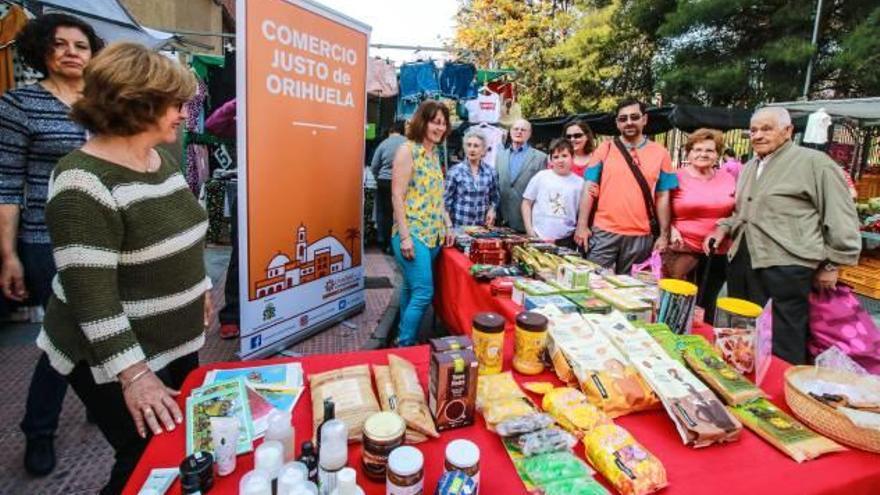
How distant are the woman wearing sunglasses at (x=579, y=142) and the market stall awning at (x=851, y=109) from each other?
4603mm

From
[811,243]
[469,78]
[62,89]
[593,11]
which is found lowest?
[811,243]

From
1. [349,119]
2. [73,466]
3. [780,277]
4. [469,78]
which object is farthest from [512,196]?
[73,466]

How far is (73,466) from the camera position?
2.09 meters

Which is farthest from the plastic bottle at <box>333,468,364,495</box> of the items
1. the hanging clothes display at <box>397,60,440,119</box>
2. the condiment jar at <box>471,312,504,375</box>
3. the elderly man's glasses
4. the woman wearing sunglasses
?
the hanging clothes display at <box>397,60,440,119</box>

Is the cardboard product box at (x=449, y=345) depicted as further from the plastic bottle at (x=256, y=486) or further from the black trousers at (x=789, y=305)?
the black trousers at (x=789, y=305)

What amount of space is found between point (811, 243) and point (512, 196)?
261 centimetres

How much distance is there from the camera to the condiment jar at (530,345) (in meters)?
1.44

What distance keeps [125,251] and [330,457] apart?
82cm

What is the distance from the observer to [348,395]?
3.96ft

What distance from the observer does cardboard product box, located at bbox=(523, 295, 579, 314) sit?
177cm

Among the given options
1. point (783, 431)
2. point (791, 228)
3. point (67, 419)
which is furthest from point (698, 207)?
point (67, 419)

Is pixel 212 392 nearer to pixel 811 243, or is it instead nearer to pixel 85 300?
pixel 85 300

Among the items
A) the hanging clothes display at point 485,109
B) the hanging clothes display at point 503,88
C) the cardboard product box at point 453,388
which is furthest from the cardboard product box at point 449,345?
the hanging clothes display at point 503,88

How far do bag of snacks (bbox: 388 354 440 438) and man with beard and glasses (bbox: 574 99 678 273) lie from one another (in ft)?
7.46
